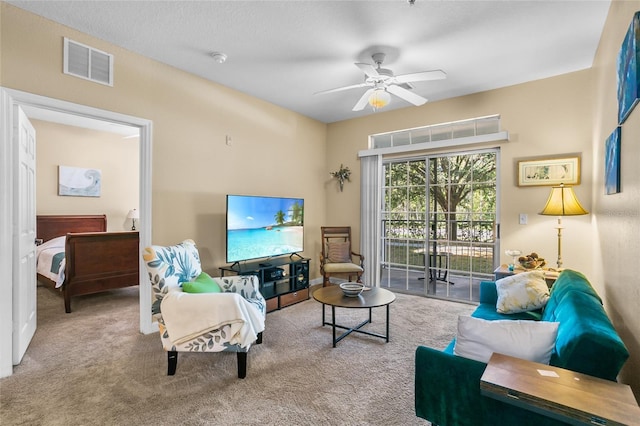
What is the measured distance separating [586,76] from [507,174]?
124 centimetres

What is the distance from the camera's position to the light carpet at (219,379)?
6.28 ft

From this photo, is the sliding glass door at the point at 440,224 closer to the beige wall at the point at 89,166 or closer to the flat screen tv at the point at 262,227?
the flat screen tv at the point at 262,227

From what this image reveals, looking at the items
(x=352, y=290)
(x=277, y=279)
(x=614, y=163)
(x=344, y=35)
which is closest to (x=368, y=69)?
(x=344, y=35)

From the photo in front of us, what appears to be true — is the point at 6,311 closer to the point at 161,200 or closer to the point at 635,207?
the point at 161,200

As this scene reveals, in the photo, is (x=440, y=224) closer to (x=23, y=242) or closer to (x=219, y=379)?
(x=219, y=379)

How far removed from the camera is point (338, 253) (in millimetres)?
4824

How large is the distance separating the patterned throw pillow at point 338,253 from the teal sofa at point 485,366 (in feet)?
10.7

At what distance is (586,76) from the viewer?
3.41 meters

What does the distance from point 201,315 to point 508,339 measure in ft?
6.11

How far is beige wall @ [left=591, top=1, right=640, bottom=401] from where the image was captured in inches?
60.9

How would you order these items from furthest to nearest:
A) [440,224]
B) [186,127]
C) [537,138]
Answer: [440,224]
[537,138]
[186,127]

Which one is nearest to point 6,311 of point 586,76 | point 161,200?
point 161,200

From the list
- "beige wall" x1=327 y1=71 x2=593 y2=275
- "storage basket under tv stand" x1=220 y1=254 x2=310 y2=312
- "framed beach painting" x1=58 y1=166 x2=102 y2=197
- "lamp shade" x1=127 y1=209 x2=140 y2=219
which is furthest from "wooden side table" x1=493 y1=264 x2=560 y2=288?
"framed beach painting" x1=58 y1=166 x2=102 y2=197

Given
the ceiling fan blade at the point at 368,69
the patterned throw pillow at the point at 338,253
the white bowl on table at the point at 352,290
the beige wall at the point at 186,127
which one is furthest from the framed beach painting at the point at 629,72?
the beige wall at the point at 186,127
